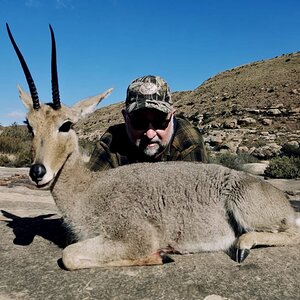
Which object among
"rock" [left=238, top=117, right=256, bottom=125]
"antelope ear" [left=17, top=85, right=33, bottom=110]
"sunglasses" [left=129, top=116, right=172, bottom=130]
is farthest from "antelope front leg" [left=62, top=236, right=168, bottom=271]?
"rock" [left=238, top=117, right=256, bottom=125]

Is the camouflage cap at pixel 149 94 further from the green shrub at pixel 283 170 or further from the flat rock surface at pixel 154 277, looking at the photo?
the green shrub at pixel 283 170

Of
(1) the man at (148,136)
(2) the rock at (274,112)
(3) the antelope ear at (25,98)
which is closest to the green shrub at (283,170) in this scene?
(1) the man at (148,136)

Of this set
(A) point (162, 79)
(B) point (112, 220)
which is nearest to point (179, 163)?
(B) point (112, 220)

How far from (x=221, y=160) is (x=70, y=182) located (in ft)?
67.1

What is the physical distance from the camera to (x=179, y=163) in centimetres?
651

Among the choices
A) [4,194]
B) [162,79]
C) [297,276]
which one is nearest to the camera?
[297,276]

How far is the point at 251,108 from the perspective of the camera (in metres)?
54.3

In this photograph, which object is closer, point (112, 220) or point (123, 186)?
point (112, 220)

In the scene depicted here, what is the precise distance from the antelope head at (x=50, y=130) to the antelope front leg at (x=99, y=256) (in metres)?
0.97

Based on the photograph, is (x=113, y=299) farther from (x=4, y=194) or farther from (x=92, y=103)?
(x=4, y=194)

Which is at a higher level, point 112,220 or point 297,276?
point 112,220

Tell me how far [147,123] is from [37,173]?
10.6ft

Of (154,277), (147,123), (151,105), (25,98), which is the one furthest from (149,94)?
(154,277)

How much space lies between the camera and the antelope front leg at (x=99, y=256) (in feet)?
16.6
